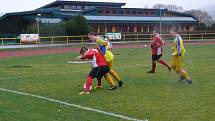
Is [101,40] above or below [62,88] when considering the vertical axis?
above

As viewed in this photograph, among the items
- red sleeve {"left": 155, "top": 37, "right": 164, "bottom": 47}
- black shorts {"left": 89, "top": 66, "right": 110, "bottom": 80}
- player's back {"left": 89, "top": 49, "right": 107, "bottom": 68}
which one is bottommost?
black shorts {"left": 89, "top": 66, "right": 110, "bottom": 80}

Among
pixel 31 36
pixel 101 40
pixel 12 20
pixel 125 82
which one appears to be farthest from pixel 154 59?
pixel 12 20

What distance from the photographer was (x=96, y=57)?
12.7 m

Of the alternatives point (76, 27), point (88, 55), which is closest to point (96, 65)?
point (88, 55)

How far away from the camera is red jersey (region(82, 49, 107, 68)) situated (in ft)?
40.9

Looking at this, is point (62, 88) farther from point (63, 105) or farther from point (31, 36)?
point (31, 36)

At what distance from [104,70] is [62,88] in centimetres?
165

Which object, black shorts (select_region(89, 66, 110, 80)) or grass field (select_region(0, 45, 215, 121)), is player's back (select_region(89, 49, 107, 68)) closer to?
black shorts (select_region(89, 66, 110, 80))

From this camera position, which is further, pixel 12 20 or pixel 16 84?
pixel 12 20

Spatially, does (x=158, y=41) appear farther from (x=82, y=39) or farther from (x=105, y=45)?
(x=82, y=39)

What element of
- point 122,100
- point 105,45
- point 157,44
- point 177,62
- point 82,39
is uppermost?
point 105,45

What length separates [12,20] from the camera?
65.9 m

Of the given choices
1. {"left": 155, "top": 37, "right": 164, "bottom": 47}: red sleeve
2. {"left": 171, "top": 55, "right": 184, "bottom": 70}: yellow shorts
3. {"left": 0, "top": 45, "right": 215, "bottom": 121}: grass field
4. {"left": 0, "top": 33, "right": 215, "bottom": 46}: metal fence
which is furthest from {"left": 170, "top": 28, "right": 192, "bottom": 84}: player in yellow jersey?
{"left": 0, "top": 33, "right": 215, "bottom": 46}: metal fence

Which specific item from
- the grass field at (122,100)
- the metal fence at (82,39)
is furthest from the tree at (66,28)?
the grass field at (122,100)
